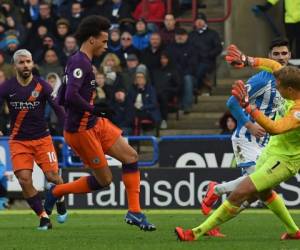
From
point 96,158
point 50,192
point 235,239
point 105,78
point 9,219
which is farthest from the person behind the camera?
point 105,78

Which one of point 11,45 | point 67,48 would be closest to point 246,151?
point 67,48

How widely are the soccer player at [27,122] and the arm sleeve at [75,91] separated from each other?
1.63m

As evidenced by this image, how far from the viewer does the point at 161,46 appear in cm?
2442

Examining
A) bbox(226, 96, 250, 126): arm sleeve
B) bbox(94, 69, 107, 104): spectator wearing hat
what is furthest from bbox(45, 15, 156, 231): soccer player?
bbox(94, 69, 107, 104): spectator wearing hat

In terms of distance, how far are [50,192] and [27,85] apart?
4.72 feet

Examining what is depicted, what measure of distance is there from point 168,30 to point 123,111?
2354mm

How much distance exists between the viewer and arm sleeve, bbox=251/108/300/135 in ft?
40.0

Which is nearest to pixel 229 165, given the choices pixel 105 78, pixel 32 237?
pixel 105 78

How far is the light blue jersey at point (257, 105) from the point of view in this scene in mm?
14742

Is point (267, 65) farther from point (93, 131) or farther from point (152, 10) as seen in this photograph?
point (152, 10)

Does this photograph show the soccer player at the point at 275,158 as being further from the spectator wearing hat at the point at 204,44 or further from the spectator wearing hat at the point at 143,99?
the spectator wearing hat at the point at 204,44

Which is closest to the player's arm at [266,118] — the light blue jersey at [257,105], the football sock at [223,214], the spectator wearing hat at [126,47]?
the football sock at [223,214]

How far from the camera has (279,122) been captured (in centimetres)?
1224

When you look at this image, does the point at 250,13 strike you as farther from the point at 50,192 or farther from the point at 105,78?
the point at 50,192
